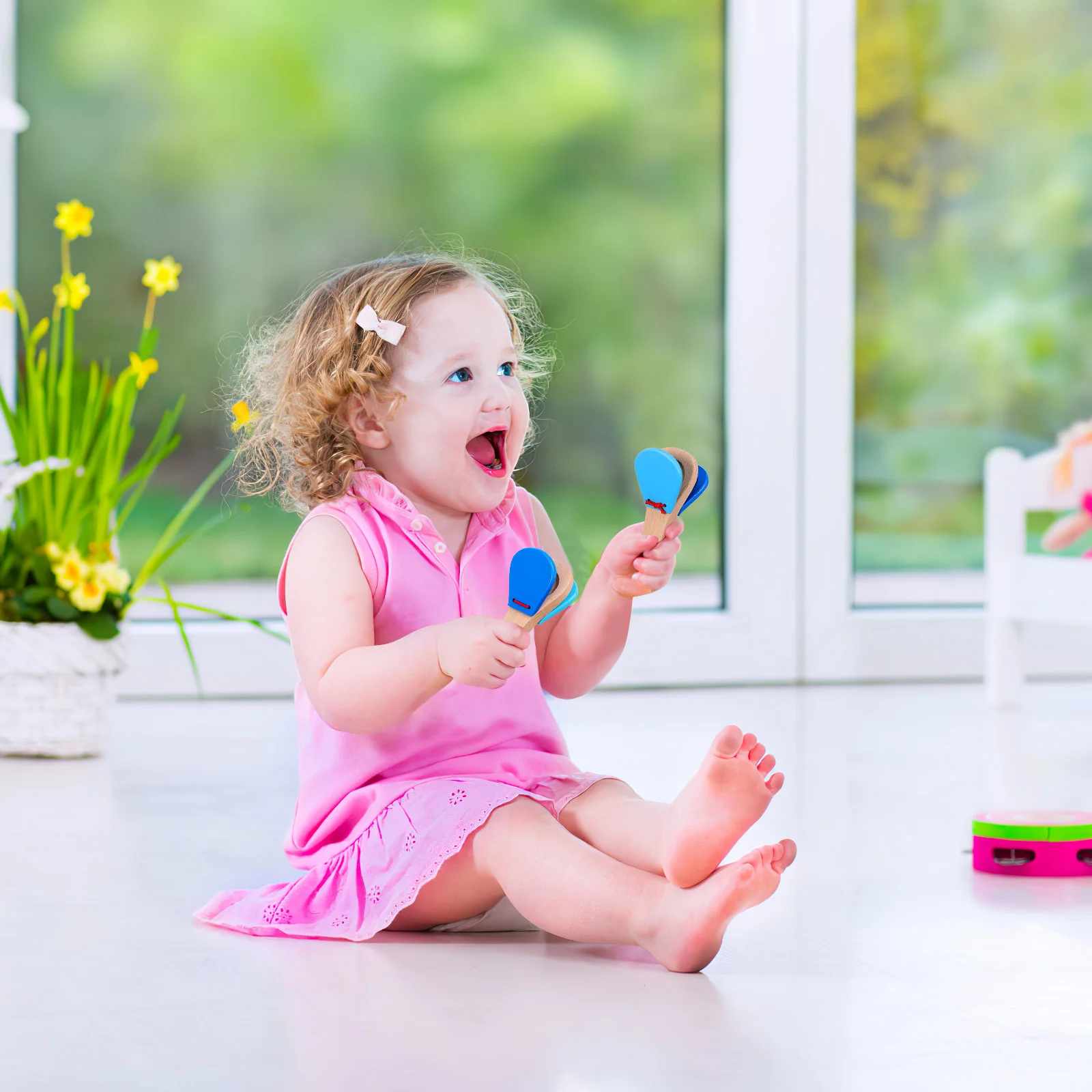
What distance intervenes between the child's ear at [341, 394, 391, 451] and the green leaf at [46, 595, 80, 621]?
624 millimetres

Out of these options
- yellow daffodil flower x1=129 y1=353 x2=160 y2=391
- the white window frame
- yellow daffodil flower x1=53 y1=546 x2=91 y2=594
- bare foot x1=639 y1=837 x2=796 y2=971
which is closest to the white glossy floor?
bare foot x1=639 y1=837 x2=796 y2=971

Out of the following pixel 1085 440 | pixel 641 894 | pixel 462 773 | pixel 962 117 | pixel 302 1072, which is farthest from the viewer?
pixel 962 117

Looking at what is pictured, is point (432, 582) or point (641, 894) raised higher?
point (432, 582)

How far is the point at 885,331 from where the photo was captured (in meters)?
2.16

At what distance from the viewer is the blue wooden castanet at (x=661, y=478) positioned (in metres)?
0.89

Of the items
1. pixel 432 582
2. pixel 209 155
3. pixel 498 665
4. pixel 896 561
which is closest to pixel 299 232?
pixel 209 155

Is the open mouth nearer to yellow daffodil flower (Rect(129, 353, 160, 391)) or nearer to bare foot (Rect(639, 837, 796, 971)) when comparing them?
bare foot (Rect(639, 837, 796, 971))

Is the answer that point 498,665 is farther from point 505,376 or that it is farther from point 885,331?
point 885,331

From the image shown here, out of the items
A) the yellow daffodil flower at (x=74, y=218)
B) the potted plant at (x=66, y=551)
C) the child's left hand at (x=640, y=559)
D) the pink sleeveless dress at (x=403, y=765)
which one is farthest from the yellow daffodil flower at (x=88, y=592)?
the child's left hand at (x=640, y=559)

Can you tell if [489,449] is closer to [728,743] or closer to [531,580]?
[531,580]

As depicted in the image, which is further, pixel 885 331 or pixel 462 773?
pixel 885 331

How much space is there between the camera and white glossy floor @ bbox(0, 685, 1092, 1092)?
648 mm

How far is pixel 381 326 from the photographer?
98cm

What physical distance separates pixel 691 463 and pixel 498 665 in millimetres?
183
